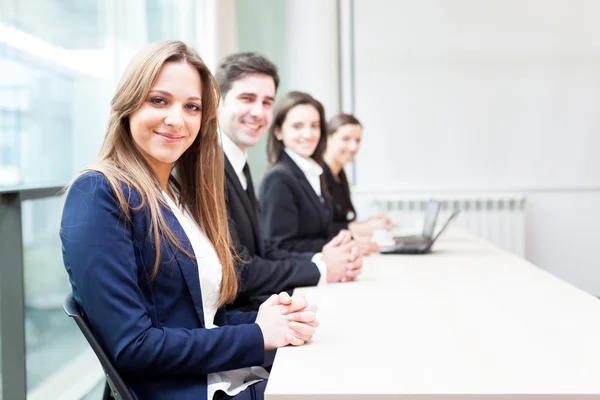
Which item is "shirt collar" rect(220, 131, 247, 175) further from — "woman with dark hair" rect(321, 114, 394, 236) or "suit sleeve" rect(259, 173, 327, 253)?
"woman with dark hair" rect(321, 114, 394, 236)

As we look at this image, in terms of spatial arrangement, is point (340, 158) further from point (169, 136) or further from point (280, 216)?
point (169, 136)

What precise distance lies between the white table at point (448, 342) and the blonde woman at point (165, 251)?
131 mm

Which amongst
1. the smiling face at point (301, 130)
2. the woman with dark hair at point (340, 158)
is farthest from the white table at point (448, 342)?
the woman with dark hair at point (340, 158)

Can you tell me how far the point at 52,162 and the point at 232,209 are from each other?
2.19 ft

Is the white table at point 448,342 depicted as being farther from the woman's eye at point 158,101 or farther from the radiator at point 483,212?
the radiator at point 483,212

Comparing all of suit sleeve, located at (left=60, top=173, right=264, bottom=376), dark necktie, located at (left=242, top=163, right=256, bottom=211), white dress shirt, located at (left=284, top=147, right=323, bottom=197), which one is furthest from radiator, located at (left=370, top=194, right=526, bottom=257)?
suit sleeve, located at (left=60, top=173, right=264, bottom=376)

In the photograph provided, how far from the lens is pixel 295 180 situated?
278cm

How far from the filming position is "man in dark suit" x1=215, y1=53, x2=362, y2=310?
2016 mm

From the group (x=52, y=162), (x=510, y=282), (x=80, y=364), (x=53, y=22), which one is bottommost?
(x=80, y=364)

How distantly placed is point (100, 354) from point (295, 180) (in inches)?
66.4

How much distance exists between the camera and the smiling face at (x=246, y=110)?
233 cm

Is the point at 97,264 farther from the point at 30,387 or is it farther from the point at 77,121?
the point at 77,121

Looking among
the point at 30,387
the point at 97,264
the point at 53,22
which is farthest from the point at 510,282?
the point at 53,22

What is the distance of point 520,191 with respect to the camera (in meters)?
5.07
